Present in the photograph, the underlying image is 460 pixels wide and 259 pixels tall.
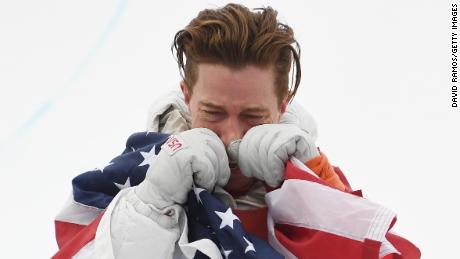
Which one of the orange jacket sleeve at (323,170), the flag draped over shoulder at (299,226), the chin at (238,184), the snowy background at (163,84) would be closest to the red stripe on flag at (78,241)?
the flag draped over shoulder at (299,226)

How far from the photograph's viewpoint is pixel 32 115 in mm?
2230

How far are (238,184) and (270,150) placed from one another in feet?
0.42

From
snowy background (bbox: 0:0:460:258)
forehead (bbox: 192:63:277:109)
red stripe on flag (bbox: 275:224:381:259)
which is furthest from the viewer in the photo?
snowy background (bbox: 0:0:460:258)

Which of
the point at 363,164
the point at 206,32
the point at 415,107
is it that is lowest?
the point at 363,164

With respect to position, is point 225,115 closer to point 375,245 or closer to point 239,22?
point 239,22

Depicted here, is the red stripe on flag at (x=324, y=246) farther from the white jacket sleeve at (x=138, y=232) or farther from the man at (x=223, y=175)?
the white jacket sleeve at (x=138, y=232)

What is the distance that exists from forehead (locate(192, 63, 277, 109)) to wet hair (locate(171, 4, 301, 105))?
0.04 ft

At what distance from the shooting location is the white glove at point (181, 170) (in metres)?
0.97

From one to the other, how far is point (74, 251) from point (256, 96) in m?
0.35

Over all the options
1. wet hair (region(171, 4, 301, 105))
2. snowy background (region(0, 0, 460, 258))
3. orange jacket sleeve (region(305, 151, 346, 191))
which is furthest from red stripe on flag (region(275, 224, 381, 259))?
snowy background (region(0, 0, 460, 258))

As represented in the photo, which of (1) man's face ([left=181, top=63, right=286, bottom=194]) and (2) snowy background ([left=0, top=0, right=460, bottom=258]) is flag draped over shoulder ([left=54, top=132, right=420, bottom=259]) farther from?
(2) snowy background ([left=0, top=0, right=460, bottom=258])

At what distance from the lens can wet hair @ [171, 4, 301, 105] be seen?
1077 mm

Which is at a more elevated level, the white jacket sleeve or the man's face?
the man's face

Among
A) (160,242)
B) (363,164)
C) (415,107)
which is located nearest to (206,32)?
(160,242)
